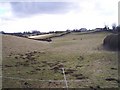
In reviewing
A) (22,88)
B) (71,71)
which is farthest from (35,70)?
(22,88)

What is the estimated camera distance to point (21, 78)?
13180 mm

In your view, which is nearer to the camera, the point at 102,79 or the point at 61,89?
the point at 61,89

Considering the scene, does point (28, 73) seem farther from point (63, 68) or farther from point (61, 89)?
point (61, 89)

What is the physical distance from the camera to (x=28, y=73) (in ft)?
47.8

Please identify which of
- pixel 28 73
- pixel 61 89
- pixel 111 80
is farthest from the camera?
pixel 28 73

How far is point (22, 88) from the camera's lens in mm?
11203

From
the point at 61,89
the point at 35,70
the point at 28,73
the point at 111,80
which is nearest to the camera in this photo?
the point at 61,89

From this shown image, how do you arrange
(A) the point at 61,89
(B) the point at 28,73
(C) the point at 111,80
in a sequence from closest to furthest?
(A) the point at 61,89 < (C) the point at 111,80 < (B) the point at 28,73

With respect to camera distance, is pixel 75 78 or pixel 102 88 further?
pixel 75 78

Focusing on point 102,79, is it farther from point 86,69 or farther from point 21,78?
point 21,78

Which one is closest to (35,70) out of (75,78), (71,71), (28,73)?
(28,73)

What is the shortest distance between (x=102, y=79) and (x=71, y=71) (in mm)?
2718

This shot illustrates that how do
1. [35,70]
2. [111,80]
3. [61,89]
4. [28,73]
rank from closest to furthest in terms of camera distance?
[61,89] → [111,80] → [28,73] → [35,70]

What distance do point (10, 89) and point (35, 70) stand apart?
445 centimetres
